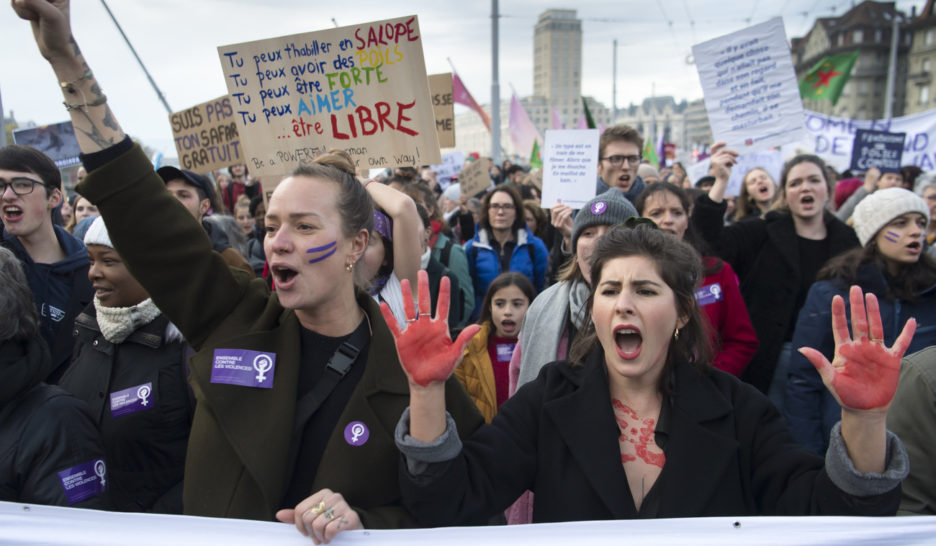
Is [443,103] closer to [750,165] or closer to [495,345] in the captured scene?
[495,345]

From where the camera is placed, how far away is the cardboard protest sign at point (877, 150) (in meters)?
9.81

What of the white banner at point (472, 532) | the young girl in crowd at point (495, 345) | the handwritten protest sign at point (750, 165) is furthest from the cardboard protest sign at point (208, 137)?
the handwritten protest sign at point (750, 165)

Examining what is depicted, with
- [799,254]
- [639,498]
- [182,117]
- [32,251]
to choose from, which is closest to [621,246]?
[639,498]

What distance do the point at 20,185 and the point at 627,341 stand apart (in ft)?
10.3

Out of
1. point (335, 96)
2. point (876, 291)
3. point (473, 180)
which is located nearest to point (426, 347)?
point (335, 96)

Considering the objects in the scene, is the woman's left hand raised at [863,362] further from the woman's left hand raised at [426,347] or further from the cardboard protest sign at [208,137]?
the cardboard protest sign at [208,137]

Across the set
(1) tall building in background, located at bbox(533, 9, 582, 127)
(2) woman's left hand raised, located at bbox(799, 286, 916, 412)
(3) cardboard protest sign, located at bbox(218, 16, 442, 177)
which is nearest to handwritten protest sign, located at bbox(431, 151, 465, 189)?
(3) cardboard protest sign, located at bbox(218, 16, 442, 177)

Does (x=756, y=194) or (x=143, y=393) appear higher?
(x=143, y=393)

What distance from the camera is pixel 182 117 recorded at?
19.0ft

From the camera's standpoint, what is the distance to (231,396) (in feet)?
6.31

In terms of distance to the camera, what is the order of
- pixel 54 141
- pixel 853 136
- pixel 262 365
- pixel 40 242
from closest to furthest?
pixel 262 365, pixel 40 242, pixel 54 141, pixel 853 136

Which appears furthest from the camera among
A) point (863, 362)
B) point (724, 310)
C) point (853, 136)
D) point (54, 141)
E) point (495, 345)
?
point (853, 136)

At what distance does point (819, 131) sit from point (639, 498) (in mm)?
11770

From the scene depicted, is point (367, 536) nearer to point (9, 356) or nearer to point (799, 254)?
point (9, 356)
